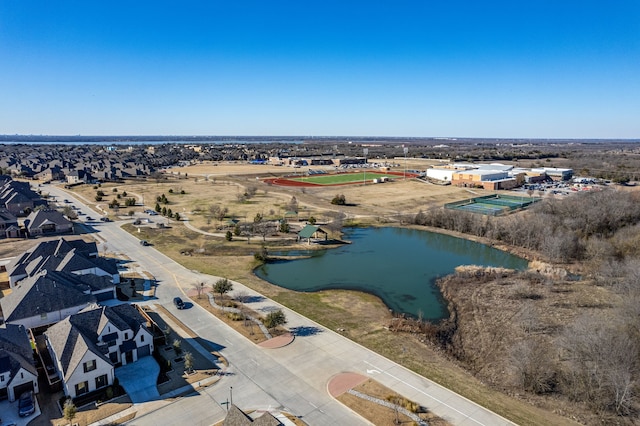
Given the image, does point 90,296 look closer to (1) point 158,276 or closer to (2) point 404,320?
(1) point 158,276

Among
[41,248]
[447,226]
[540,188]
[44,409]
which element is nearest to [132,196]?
[41,248]

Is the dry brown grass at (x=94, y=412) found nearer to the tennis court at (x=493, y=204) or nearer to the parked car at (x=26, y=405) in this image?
the parked car at (x=26, y=405)

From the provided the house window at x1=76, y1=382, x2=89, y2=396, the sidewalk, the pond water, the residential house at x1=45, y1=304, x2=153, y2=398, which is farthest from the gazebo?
the house window at x1=76, y1=382, x2=89, y2=396

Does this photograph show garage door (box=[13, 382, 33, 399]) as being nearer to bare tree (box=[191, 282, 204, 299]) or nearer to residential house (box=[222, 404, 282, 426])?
residential house (box=[222, 404, 282, 426])

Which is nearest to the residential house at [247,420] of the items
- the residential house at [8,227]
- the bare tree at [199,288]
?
the bare tree at [199,288]

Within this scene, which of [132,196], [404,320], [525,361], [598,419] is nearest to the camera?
[598,419]

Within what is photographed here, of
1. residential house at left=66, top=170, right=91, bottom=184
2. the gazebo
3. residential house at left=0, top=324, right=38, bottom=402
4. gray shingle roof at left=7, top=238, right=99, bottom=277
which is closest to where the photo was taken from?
residential house at left=0, top=324, right=38, bottom=402
